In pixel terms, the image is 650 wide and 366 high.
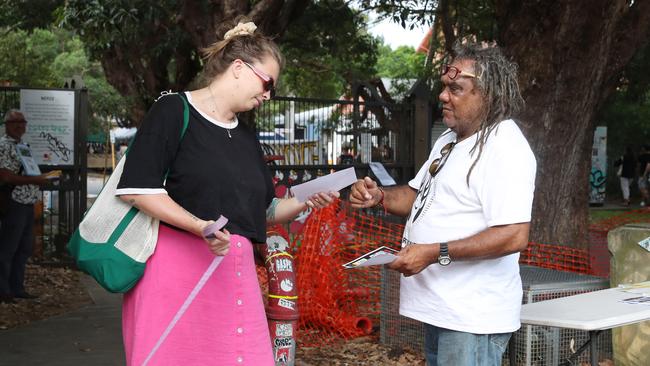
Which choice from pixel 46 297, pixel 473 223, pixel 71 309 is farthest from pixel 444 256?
pixel 46 297

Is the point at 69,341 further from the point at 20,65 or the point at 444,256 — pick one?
the point at 20,65

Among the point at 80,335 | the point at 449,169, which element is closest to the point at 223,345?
the point at 449,169

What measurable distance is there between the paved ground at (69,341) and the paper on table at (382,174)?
3921 mm

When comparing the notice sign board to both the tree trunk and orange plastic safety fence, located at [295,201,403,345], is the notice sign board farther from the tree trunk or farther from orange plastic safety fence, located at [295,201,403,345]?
the tree trunk

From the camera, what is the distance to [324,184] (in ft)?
11.2

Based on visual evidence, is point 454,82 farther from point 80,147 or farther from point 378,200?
point 80,147

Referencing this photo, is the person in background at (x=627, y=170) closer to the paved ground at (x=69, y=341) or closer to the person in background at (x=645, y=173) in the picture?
the person in background at (x=645, y=173)

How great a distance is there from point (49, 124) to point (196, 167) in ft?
26.0

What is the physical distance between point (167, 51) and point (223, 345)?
1737cm

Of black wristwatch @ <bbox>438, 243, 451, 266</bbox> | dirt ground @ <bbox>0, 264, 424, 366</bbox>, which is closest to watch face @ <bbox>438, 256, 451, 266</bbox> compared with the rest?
black wristwatch @ <bbox>438, 243, 451, 266</bbox>

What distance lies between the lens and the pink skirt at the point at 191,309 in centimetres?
284

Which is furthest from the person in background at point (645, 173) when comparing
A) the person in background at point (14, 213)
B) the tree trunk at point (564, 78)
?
the person in background at point (14, 213)

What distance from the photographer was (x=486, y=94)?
3076mm

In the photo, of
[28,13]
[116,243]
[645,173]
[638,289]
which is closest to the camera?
[116,243]
